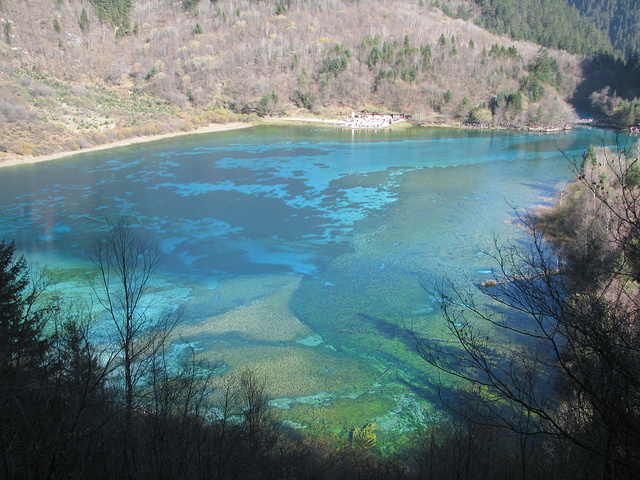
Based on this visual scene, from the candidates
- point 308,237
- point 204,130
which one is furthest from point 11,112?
point 308,237

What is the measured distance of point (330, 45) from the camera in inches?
2758

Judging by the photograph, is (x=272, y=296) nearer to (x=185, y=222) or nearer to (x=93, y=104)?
(x=185, y=222)

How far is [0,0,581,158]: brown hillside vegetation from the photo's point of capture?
159ft

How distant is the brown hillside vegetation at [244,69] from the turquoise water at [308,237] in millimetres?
15762

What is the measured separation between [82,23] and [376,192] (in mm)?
65177

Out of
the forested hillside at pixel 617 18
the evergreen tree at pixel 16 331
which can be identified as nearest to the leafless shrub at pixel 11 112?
the evergreen tree at pixel 16 331

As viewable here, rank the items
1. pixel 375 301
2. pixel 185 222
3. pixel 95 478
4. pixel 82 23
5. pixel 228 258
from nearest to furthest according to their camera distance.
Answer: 1. pixel 95 478
2. pixel 375 301
3. pixel 228 258
4. pixel 185 222
5. pixel 82 23

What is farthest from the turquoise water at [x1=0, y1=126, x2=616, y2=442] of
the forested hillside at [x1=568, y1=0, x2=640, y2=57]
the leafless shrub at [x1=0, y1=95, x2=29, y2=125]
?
the forested hillside at [x1=568, y1=0, x2=640, y2=57]

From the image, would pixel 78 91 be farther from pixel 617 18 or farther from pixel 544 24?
pixel 617 18

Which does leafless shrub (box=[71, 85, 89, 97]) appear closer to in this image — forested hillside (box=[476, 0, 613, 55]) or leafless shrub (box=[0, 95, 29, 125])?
leafless shrub (box=[0, 95, 29, 125])

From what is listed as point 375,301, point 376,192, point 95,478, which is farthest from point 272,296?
point 376,192

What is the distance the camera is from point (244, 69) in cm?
6481

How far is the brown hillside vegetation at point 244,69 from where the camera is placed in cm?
4838

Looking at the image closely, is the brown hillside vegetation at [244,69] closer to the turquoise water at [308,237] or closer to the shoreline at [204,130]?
the shoreline at [204,130]
